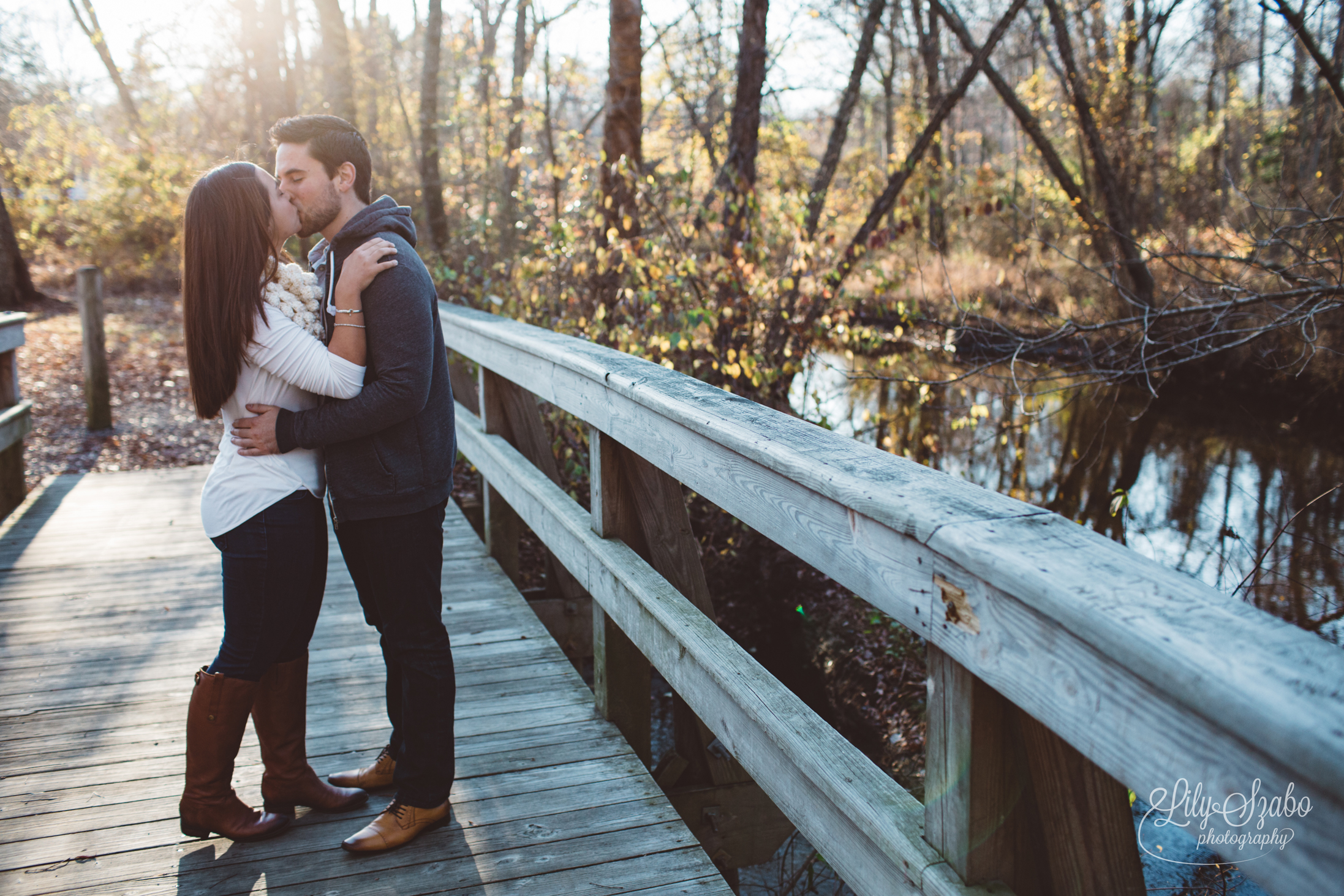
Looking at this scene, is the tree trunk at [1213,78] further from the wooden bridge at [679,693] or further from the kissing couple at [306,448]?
the kissing couple at [306,448]

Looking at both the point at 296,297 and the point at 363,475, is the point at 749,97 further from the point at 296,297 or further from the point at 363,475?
the point at 363,475

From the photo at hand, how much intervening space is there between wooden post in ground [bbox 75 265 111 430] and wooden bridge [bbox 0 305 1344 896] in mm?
3819

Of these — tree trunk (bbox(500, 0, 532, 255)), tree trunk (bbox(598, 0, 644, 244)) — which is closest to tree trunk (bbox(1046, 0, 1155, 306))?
tree trunk (bbox(598, 0, 644, 244))

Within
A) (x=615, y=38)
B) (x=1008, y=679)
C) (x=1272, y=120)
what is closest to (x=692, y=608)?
(x=1008, y=679)

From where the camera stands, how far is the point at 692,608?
232 cm

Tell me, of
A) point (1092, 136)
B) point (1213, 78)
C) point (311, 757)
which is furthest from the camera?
point (1213, 78)

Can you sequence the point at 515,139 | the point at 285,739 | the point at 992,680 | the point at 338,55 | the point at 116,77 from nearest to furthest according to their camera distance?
the point at 992,680, the point at 285,739, the point at 338,55, the point at 515,139, the point at 116,77

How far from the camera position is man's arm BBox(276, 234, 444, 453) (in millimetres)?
2104

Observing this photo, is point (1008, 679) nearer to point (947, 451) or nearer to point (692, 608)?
point (692, 608)

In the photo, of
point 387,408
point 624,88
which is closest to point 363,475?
point 387,408

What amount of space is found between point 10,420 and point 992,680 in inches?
228

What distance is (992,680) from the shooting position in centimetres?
116

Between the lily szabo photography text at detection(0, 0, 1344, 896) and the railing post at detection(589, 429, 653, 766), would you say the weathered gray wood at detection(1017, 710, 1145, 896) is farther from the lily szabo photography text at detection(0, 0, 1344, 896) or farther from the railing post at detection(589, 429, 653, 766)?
the railing post at detection(589, 429, 653, 766)

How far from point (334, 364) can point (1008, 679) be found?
1595 millimetres
